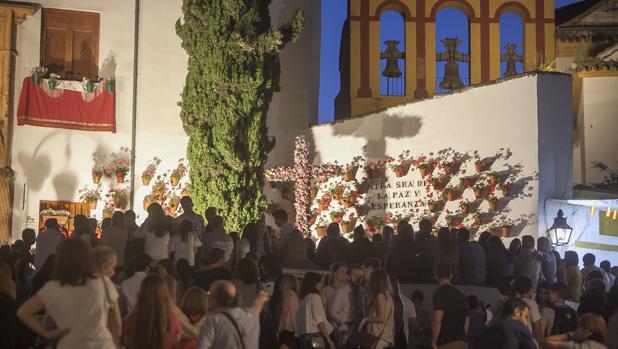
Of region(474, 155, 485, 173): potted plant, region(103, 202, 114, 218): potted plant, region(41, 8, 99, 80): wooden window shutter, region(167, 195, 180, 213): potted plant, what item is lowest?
region(103, 202, 114, 218): potted plant

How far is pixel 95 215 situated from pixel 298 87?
224 inches

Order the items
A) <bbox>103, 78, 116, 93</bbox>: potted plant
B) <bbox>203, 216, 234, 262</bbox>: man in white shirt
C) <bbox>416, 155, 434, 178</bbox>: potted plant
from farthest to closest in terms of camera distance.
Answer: <bbox>103, 78, 116, 93</bbox>: potted plant < <bbox>416, 155, 434, 178</bbox>: potted plant < <bbox>203, 216, 234, 262</bbox>: man in white shirt

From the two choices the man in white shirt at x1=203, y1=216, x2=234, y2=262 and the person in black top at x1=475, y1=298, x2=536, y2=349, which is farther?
the man in white shirt at x1=203, y1=216, x2=234, y2=262

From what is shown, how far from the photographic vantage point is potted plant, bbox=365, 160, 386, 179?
2210cm

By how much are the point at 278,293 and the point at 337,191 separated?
440 inches

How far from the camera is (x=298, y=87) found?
24.8 m

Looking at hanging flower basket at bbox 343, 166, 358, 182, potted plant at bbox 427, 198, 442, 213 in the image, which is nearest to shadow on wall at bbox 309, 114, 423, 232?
hanging flower basket at bbox 343, 166, 358, 182

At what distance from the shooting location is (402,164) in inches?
845

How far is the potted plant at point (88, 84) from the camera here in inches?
907

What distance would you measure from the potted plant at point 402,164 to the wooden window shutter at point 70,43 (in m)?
7.14

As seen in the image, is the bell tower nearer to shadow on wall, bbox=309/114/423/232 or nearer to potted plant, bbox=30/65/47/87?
shadow on wall, bbox=309/114/423/232

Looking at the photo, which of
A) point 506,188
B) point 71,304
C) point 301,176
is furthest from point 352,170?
point 71,304

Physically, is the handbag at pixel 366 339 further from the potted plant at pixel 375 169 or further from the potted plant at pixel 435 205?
the potted plant at pixel 375 169

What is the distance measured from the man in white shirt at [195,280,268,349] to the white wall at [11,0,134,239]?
14584 millimetres
